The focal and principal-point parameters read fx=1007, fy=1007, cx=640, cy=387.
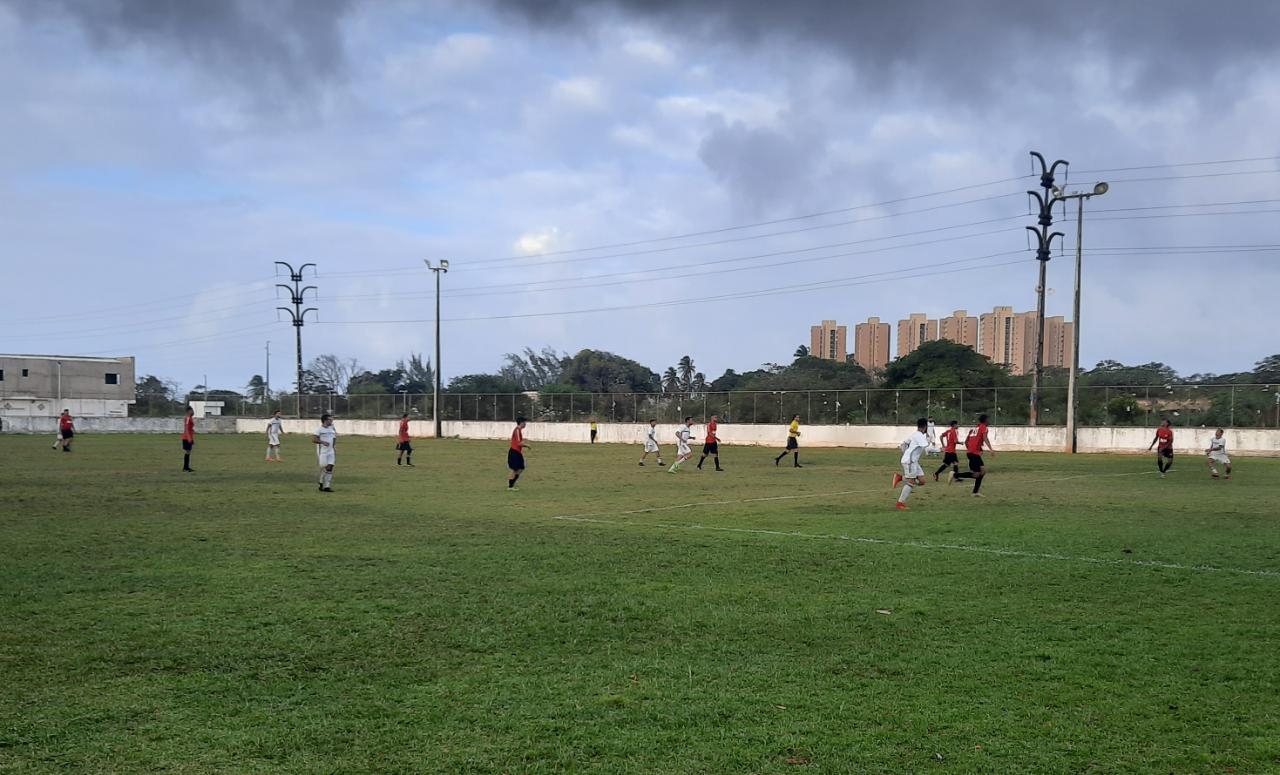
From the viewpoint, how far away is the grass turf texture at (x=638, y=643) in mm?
5555

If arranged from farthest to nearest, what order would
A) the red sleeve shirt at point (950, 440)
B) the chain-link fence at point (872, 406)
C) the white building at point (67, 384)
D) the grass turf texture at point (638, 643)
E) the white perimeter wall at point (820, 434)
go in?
the white building at point (67, 384)
the chain-link fence at point (872, 406)
the white perimeter wall at point (820, 434)
the red sleeve shirt at point (950, 440)
the grass turf texture at point (638, 643)

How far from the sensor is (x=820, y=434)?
1982 inches

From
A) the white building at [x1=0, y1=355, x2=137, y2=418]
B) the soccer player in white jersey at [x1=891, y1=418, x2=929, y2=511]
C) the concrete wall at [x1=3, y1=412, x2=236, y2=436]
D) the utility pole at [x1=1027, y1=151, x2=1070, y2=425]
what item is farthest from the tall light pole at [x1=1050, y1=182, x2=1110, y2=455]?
the white building at [x1=0, y1=355, x2=137, y2=418]

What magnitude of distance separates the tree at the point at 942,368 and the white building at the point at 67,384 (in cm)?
6634

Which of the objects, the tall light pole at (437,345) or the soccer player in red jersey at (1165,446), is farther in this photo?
the tall light pole at (437,345)

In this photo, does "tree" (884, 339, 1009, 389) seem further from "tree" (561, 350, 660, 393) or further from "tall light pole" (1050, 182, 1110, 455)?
"tree" (561, 350, 660, 393)

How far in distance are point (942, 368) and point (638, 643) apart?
2201 inches

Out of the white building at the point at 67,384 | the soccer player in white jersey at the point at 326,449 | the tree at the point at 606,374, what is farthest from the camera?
the tree at the point at 606,374

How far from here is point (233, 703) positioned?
6.29 meters

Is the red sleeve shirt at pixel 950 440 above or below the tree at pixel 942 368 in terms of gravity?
below

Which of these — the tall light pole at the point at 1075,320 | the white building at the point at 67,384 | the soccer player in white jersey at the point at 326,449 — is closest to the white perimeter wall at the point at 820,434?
the tall light pole at the point at 1075,320

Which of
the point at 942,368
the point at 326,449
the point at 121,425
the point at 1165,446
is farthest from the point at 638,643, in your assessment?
the point at 121,425

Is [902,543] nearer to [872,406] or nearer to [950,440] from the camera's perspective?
[950,440]

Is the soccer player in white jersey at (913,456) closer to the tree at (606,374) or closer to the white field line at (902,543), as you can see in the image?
the white field line at (902,543)
